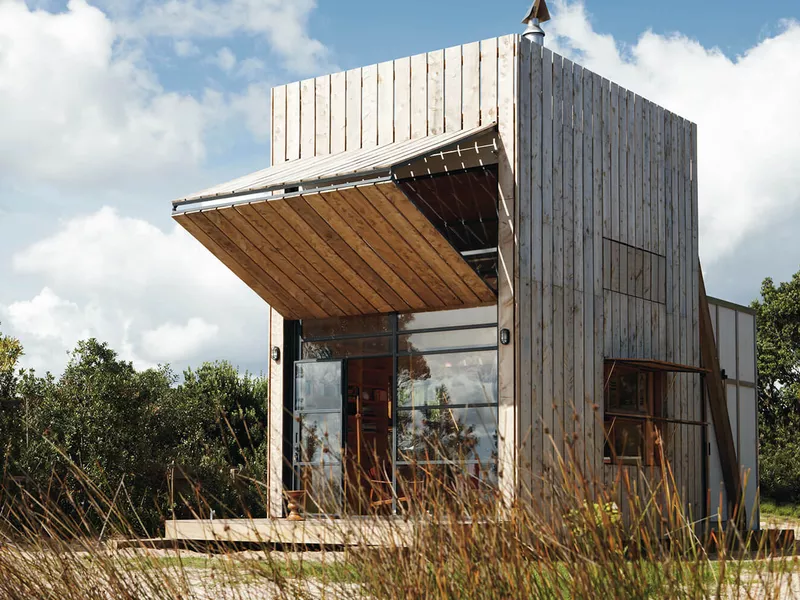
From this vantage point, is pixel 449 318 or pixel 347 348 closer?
pixel 449 318

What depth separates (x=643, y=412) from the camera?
42.6 feet

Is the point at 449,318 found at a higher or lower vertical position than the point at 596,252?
→ lower

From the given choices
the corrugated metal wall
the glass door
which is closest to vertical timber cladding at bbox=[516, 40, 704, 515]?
the corrugated metal wall

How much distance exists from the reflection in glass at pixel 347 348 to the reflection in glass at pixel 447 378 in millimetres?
339

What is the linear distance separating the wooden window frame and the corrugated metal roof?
10.7 ft

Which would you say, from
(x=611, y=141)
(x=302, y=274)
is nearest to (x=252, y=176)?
(x=302, y=274)

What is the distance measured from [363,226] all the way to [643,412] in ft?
14.9

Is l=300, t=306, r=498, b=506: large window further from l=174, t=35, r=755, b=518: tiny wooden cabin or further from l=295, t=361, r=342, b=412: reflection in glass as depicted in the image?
l=295, t=361, r=342, b=412: reflection in glass

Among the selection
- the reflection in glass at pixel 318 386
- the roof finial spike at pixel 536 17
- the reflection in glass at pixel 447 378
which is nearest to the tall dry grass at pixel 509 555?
the reflection in glass at pixel 447 378

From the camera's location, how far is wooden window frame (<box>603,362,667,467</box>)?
12.2 meters

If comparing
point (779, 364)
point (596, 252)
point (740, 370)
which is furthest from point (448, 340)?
point (779, 364)

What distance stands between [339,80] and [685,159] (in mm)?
4985

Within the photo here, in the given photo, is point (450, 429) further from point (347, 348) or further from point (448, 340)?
point (347, 348)

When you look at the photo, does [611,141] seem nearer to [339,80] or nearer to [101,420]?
[339,80]
